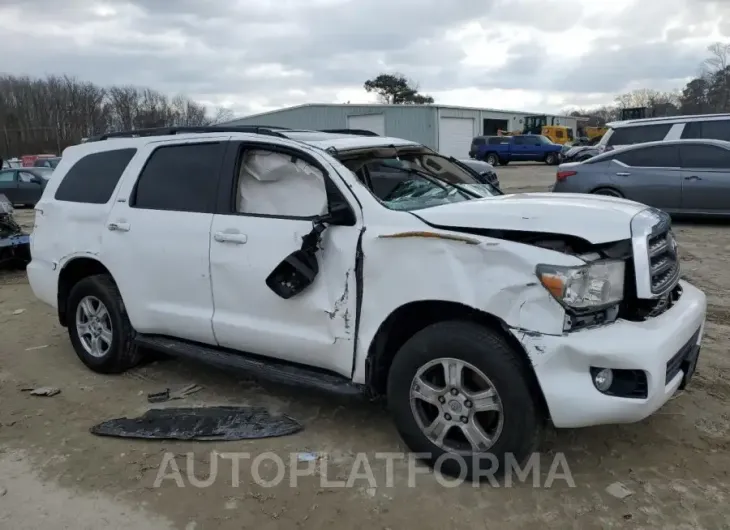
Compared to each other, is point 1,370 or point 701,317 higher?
point 701,317

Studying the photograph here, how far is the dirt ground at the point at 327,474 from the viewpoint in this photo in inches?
118

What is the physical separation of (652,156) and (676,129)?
1965 mm

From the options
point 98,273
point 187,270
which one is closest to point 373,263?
point 187,270

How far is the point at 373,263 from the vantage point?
3355 mm

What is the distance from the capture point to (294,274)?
3570mm

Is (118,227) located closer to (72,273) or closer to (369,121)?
(72,273)

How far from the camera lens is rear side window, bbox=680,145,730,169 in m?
10.4

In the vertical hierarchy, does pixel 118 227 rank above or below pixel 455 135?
below

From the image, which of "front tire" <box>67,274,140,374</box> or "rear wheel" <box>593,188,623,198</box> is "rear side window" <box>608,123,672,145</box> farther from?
"front tire" <box>67,274,140,374</box>

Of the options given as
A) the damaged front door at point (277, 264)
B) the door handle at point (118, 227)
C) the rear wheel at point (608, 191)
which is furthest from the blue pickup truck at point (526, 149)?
the damaged front door at point (277, 264)

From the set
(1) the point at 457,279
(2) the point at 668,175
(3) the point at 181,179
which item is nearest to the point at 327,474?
(1) the point at 457,279

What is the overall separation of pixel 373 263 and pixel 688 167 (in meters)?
9.08

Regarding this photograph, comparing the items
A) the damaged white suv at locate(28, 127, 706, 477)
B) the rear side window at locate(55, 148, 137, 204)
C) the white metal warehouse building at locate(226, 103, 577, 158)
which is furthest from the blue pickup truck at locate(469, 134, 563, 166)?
the rear side window at locate(55, 148, 137, 204)

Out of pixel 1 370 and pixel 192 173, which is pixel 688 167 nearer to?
pixel 192 173
